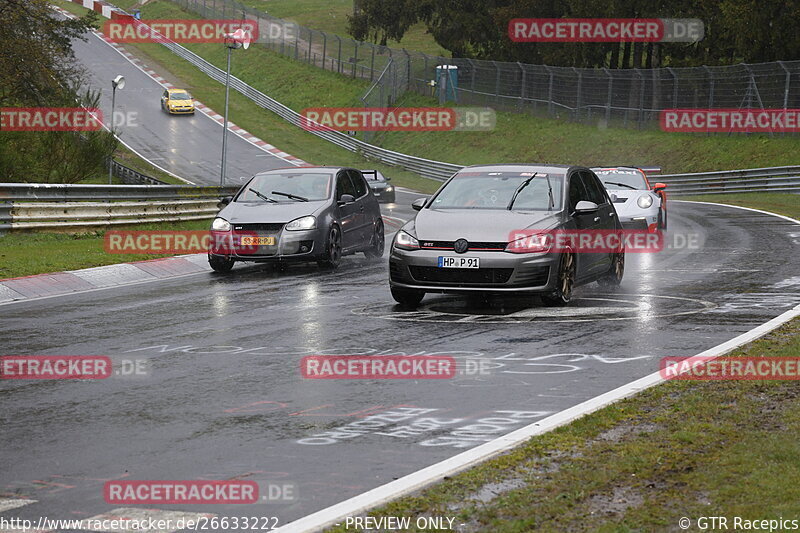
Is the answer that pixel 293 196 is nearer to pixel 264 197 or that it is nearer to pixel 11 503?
pixel 264 197

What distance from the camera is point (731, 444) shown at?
6.29 m

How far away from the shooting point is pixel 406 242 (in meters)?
12.9

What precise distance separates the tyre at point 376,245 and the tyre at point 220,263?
278 centimetres

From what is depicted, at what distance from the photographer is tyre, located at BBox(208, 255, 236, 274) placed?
17.9m

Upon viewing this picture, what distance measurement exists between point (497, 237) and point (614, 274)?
3.08 m

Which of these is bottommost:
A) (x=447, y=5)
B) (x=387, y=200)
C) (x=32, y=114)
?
(x=387, y=200)

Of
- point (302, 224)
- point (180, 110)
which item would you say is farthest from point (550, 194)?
point (180, 110)

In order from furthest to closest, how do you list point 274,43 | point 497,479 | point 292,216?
point 274,43 < point 292,216 < point 497,479

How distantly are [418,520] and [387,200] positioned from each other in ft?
107

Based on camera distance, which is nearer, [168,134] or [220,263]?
[220,263]

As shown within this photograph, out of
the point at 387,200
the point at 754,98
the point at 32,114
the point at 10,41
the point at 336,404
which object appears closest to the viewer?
the point at 336,404

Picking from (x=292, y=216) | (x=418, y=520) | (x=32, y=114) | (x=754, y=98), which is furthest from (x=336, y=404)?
(x=754, y=98)

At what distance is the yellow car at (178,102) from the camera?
67.8 m

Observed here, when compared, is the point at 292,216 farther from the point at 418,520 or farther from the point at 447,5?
the point at 447,5
